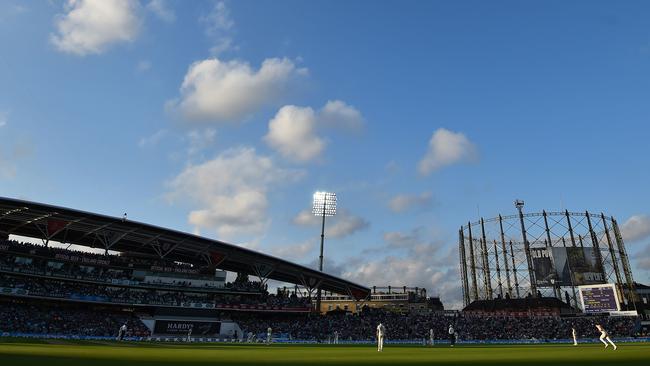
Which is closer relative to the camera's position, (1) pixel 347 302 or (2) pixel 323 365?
(2) pixel 323 365

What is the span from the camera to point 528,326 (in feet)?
200

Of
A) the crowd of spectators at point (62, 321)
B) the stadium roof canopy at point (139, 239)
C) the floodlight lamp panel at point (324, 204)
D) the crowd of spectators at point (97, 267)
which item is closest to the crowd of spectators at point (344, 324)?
the crowd of spectators at point (62, 321)

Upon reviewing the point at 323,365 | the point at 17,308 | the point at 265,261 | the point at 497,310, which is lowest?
the point at 323,365

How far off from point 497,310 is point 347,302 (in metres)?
74.4

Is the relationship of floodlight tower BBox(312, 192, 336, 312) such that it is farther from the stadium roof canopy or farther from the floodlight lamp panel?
the stadium roof canopy

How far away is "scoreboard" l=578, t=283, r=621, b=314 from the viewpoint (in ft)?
206

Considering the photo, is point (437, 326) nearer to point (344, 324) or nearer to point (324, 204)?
point (344, 324)

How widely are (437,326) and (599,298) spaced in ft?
84.8

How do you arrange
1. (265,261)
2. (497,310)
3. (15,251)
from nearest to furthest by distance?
(15,251) < (265,261) < (497,310)

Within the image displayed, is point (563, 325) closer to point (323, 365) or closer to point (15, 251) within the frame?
point (323, 365)

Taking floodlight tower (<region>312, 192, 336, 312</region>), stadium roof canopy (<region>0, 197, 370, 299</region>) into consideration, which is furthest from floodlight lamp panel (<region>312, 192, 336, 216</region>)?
stadium roof canopy (<region>0, 197, 370, 299</region>)

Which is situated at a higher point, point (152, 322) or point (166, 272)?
→ point (166, 272)

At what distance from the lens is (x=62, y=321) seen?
1916 inches

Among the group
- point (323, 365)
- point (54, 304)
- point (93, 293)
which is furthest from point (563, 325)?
point (54, 304)
